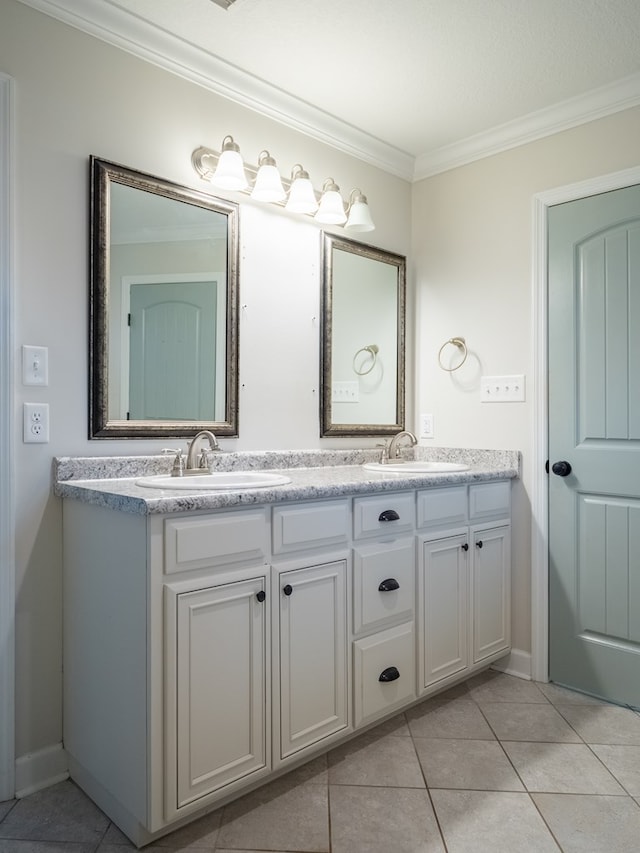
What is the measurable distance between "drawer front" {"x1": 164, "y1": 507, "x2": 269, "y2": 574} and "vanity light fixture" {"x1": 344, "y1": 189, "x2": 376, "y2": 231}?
1409mm

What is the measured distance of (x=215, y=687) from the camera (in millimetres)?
1509

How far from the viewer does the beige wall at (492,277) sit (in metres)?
2.42

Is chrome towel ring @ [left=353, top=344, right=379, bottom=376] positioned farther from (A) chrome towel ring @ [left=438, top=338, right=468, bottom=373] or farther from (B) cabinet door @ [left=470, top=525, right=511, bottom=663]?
(B) cabinet door @ [left=470, top=525, right=511, bottom=663]

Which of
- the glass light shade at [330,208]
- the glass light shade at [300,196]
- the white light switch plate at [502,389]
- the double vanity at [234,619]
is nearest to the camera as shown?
the double vanity at [234,619]

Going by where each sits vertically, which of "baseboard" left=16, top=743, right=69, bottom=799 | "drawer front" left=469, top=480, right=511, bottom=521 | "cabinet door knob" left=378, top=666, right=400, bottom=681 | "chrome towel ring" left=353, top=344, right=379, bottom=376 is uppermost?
"chrome towel ring" left=353, top=344, right=379, bottom=376

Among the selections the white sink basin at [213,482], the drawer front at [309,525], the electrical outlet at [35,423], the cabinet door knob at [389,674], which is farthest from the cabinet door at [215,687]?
the electrical outlet at [35,423]

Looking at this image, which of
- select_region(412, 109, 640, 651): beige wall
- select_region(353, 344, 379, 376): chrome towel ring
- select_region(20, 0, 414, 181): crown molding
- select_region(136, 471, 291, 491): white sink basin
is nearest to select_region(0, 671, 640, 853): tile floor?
select_region(412, 109, 640, 651): beige wall

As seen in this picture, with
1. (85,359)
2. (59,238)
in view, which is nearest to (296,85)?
(59,238)

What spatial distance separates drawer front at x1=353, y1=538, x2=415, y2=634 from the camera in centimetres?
190

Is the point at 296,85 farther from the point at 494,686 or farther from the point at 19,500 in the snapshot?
the point at 494,686

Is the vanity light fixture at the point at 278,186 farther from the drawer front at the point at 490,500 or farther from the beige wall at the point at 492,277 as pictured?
the drawer front at the point at 490,500

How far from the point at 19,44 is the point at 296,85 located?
98cm

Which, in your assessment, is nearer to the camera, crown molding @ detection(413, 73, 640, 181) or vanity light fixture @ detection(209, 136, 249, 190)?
vanity light fixture @ detection(209, 136, 249, 190)

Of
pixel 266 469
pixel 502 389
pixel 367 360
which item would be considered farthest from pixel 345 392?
pixel 502 389
